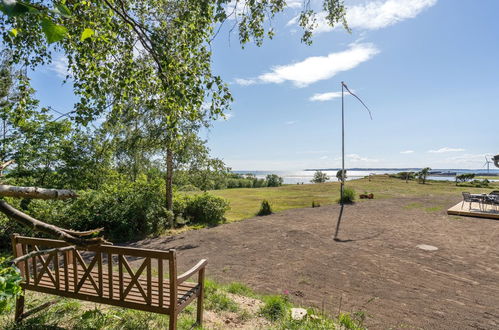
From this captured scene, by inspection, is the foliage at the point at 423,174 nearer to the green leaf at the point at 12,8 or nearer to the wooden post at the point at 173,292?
Result: the wooden post at the point at 173,292

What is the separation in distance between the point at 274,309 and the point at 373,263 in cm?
370

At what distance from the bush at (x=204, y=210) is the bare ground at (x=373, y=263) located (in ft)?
2.90

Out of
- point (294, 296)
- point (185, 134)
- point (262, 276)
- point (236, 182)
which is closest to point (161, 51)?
point (294, 296)

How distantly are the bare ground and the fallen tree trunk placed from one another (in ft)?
14.0

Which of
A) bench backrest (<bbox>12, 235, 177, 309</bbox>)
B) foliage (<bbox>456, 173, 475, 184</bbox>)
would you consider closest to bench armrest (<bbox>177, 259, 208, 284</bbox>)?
bench backrest (<bbox>12, 235, 177, 309</bbox>)

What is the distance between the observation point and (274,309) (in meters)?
4.06

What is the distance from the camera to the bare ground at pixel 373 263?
4461 mm

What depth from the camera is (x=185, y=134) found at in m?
10.2

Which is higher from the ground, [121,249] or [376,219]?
[121,249]

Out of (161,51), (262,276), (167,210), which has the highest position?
(161,51)

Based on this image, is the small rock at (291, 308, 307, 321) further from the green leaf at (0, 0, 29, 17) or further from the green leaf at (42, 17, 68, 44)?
the green leaf at (0, 0, 29, 17)

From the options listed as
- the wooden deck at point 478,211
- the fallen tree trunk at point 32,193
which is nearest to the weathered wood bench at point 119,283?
the fallen tree trunk at point 32,193

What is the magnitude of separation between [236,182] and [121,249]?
113 feet

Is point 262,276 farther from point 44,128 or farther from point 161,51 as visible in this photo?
point 44,128
